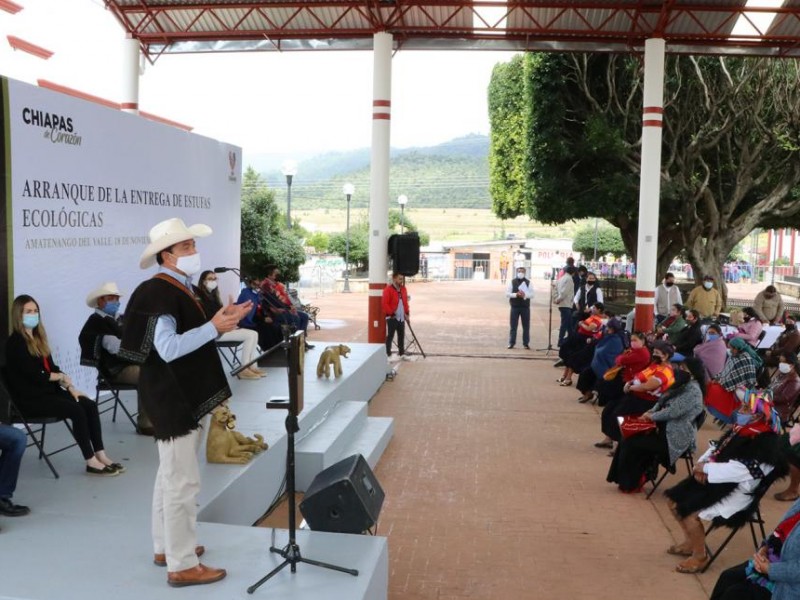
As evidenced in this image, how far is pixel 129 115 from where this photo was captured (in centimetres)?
919

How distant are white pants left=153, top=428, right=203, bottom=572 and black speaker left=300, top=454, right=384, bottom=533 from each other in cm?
91

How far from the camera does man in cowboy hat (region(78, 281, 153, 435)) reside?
23.8 ft

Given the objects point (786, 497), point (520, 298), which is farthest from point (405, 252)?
point (786, 497)

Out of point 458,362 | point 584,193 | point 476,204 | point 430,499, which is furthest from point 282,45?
point 476,204

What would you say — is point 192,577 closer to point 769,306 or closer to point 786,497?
point 786,497

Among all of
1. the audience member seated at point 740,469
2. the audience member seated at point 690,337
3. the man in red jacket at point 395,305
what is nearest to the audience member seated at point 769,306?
the audience member seated at point 690,337

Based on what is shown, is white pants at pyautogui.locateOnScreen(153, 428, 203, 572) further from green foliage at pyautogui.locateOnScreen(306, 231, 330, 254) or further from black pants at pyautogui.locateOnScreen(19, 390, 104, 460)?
green foliage at pyautogui.locateOnScreen(306, 231, 330, 254)

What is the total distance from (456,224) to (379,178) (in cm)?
10260

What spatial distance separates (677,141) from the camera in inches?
827

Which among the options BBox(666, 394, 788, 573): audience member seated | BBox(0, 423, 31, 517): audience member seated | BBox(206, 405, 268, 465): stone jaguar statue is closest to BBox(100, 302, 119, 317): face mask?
BBox(206, 405, 268, 465): stone jaguar statue

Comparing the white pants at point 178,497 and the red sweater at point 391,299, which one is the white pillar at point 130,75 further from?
the white pants at point 178,497

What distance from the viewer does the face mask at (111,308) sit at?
771cm

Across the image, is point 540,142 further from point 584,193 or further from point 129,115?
point 129,115

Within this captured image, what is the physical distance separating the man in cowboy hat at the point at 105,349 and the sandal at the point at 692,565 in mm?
4340
